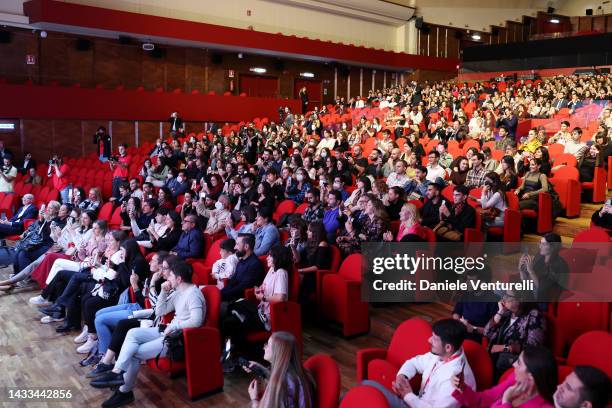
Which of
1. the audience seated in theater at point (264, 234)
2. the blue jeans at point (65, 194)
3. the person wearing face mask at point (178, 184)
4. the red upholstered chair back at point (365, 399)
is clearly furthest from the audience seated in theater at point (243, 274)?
the blue jeans at point (65, 194)

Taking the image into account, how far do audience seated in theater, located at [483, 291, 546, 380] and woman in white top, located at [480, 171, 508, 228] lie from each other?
217 centimetres

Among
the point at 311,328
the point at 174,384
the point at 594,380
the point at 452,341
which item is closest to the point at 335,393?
the point at 452,341

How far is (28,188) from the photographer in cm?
769

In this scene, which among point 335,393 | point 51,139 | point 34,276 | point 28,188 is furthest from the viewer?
point 51,139

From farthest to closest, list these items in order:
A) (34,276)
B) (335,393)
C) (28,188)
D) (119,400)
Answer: (28,188)
(34,276)
(119,400)
(335,393)

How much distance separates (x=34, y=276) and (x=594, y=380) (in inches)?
177

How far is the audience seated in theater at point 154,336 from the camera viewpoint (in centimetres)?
278

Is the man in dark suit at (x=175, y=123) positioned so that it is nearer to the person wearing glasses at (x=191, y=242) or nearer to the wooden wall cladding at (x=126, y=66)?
the wooden wall cladding at (x=126, y=66)

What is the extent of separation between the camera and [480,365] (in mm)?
2105

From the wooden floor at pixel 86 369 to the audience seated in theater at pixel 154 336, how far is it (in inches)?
4.3

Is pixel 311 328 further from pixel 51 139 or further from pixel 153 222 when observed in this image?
pixel 51 139

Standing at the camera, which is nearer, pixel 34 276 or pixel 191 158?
pixel 34 276

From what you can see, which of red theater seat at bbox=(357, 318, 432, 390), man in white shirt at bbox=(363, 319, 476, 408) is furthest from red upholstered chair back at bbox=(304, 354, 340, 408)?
red theater seat at bbox=(357, 318, 432, 390)

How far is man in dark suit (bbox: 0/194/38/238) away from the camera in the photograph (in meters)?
5.79
